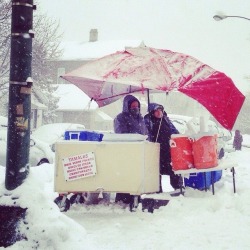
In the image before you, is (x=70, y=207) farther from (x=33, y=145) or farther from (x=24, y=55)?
(x=33, y=145)

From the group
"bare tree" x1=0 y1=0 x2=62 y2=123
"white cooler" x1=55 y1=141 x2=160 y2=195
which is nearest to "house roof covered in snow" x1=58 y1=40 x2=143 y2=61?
"bare tree" x1=0 y1=0 x2=62 y2=123

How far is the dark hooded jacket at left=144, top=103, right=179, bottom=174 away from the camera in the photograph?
24.9 feet

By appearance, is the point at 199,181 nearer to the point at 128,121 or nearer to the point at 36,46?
the point at 128,121

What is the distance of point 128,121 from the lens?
769 cm

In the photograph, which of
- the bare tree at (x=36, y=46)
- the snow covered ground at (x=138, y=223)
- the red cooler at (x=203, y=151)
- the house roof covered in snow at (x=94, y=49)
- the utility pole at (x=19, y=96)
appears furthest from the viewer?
the house roof covered in snow at (x=94, y=49)

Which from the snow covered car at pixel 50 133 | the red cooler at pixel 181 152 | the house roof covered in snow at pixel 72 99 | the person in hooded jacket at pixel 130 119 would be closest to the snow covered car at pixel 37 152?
the snow covered car at pixel 50 133

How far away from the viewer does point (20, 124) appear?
4.18m

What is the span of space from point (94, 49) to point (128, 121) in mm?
45574

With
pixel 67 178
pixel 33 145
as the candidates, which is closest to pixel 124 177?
pixel 67 178

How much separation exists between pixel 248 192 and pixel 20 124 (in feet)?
14.3

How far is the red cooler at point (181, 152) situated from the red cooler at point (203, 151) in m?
0.11

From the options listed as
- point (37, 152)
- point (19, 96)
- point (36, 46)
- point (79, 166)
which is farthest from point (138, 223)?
point (36, 46)

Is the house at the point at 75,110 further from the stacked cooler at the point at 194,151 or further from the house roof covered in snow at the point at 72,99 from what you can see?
the stacked cooler at the point at 194,151

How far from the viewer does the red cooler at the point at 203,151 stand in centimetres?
680
